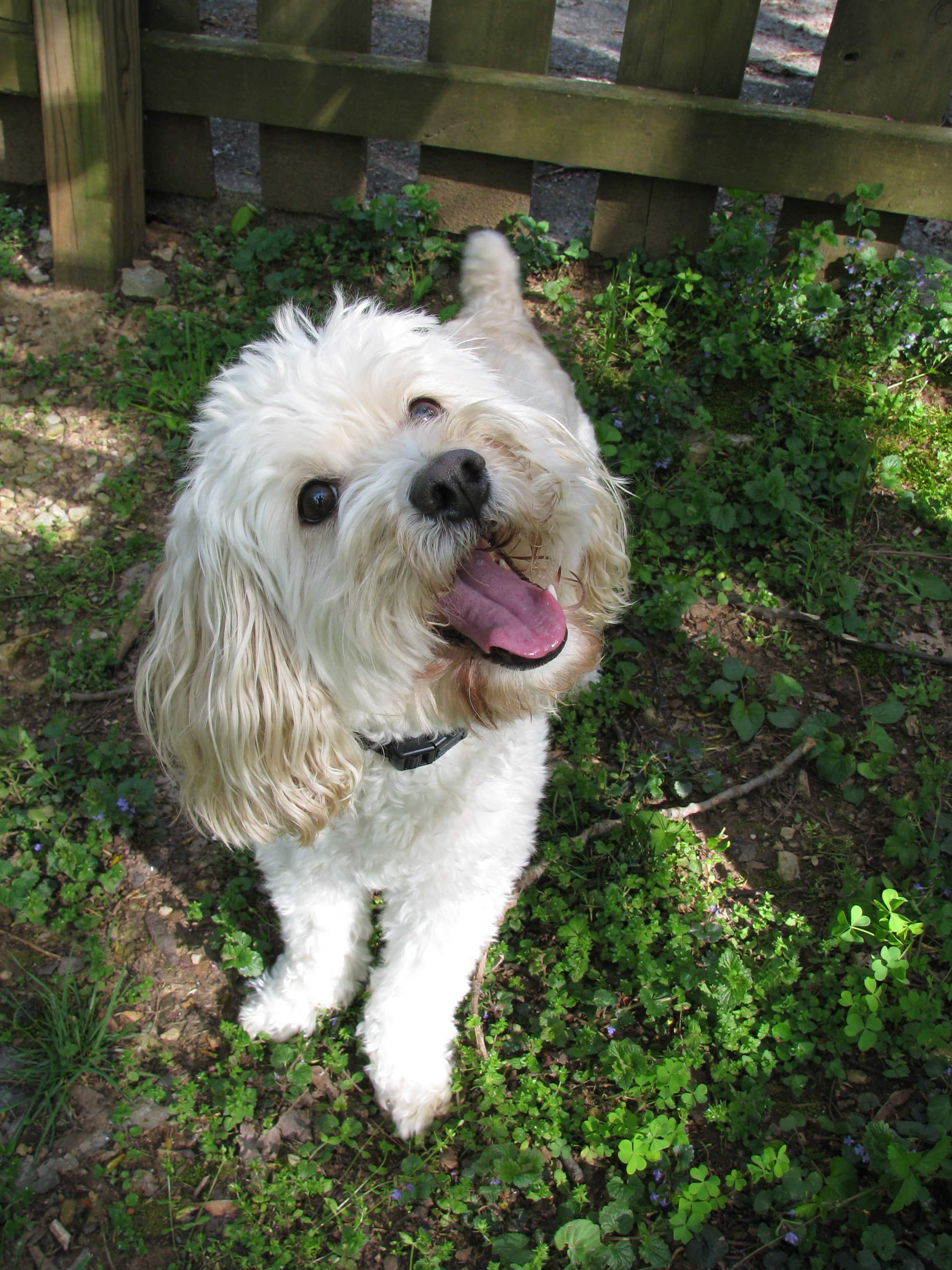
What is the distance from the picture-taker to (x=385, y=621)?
5.68 feet

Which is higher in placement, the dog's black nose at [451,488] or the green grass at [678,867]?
the dog's black nose at [451,488]

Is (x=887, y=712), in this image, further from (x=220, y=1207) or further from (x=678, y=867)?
(x=220, y=1207)

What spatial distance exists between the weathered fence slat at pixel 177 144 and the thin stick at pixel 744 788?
12.4 ft

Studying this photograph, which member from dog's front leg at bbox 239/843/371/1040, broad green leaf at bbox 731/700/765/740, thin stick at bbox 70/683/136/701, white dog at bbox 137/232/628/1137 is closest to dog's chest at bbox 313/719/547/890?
white dog at bbox 137/232/628/1137

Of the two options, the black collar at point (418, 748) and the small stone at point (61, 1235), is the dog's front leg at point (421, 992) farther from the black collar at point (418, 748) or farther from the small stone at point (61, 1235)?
the small stone at point (61, 1235)

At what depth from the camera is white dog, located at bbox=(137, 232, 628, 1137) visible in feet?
5.80

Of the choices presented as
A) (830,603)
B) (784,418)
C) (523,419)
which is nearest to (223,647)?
(523,419)

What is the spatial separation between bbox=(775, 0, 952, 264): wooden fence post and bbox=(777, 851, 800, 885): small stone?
2.83 meters

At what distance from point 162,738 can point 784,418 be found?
290 centimetres

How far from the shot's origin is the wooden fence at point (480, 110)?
367 centimetres

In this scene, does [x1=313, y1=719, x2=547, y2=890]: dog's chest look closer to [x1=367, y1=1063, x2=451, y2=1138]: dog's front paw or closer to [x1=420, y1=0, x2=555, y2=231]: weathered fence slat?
[x1=367, y1=1063, x2=451, y2=1138]: dog's front paw

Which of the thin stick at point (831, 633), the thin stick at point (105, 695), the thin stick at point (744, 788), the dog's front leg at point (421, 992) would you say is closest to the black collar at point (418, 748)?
the dog's front leg at point (421, 992)

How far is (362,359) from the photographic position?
1.92 metres

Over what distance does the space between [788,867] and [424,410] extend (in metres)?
1.78
